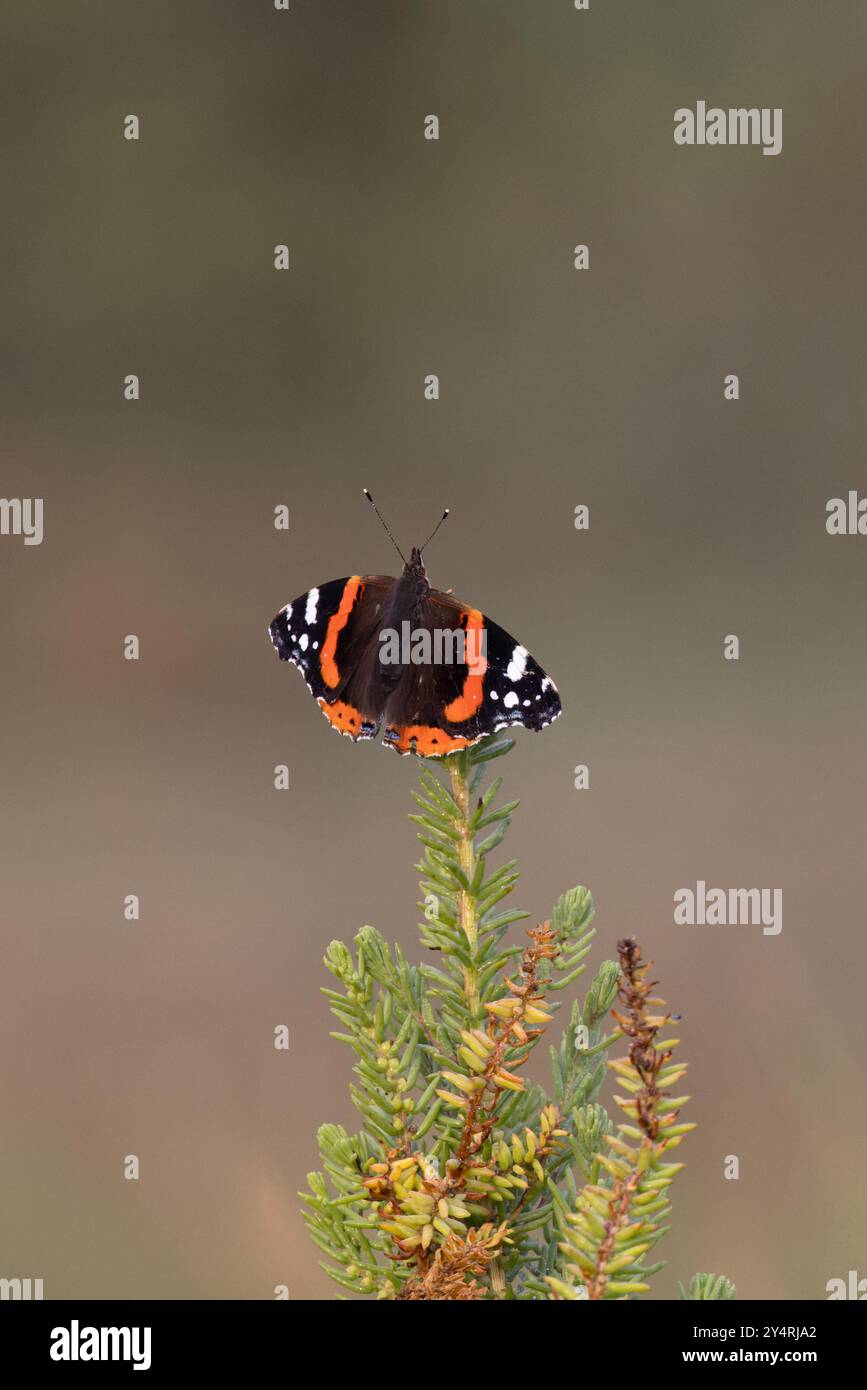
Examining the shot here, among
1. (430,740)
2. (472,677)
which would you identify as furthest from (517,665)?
(430,740)

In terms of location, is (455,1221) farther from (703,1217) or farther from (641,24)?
(641,24)

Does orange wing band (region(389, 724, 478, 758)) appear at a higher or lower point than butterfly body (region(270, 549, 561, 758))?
lower

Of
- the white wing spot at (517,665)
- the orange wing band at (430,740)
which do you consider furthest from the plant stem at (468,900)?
the white wing spot at (517,665)

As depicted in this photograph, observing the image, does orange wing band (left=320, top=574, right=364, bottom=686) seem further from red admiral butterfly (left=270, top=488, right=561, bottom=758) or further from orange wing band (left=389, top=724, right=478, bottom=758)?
orange wing band (left=389, top=724, right=478, bottom=758)

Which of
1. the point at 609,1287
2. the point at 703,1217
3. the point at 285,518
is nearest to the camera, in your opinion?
the point at 609,1287

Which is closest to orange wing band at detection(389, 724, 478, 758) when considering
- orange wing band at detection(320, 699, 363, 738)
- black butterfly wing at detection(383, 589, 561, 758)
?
black butterfly wing at detection(383, 589, 561, 758)

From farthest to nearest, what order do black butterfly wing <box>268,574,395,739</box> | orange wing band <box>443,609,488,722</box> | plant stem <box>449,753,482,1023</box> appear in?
black butterfly wing <box>268,574,395,739</box> → orange wing band <box>443,609,488,722</box> → plant stem <box>449,753,482,1023</box>

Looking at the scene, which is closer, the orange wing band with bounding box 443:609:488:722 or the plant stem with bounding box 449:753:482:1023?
the plant stem with bounding box 449:753:482:1023

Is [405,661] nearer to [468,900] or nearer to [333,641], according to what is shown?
[333,641]

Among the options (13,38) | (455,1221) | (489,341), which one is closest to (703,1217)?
(455,1221)
